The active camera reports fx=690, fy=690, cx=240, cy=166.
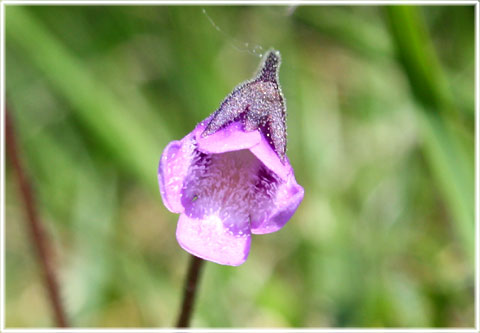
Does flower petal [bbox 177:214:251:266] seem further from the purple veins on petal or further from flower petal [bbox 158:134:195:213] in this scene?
the purple veins on petal

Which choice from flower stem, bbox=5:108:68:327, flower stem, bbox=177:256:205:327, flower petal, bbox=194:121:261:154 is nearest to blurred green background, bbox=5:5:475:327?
flower stem, bbox=5:108:68:327

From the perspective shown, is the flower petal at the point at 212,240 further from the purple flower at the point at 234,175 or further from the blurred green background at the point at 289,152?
the blurred green background at the point at 289,152

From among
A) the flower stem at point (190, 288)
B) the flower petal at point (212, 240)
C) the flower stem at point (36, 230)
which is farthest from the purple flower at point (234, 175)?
the flower stem at point (36, 230)

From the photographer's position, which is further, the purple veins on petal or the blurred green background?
the blurred green background

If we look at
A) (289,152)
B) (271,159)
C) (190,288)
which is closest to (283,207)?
(271,159)

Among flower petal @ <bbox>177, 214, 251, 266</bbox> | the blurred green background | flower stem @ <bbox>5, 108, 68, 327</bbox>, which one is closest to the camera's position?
flower petal @ <bbox>177, 214, 251, 266</bbox>

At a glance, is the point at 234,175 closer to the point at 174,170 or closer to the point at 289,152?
the point at 174,170

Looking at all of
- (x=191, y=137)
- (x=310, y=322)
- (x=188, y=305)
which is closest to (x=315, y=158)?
(x=310, y=322)

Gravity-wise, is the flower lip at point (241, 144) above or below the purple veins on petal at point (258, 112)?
below
